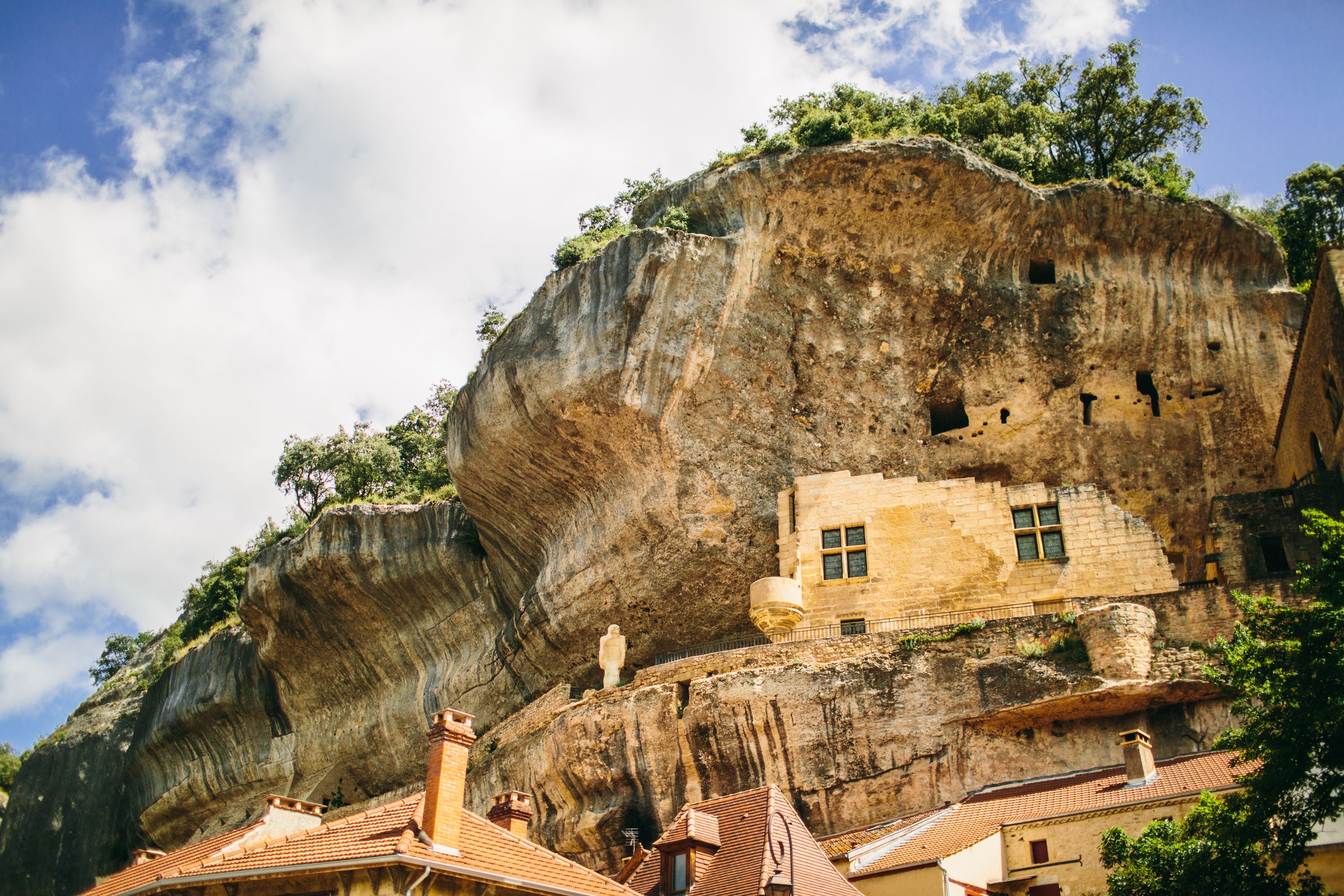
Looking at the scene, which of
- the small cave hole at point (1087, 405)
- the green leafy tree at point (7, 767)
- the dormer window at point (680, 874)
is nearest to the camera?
the dormer window at point (680, 874)

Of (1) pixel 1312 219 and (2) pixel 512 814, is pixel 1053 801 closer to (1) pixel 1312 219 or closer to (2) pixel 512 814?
(2) pixel 512 814

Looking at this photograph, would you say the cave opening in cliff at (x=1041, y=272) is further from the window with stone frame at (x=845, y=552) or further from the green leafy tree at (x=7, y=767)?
the green leafy tree at (x=7, y=767)

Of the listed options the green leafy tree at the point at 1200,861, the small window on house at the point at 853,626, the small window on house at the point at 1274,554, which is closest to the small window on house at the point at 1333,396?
the small window on house at the point at 1274,554

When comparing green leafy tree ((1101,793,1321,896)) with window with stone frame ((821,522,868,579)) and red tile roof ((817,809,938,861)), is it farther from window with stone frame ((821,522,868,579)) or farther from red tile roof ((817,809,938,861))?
window with stone frame ((821,522,868,579))

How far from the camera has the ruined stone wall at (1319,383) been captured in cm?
2689

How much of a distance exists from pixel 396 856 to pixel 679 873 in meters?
→ 5.28

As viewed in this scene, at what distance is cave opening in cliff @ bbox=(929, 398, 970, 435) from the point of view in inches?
1464

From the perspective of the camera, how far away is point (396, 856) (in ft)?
51.1

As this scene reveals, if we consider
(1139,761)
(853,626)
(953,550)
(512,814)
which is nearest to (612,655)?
(853,626)

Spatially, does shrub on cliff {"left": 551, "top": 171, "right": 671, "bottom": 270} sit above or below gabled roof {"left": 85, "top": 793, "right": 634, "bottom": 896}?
above

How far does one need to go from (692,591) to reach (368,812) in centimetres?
1624

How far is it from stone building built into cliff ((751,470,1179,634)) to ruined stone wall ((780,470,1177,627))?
0.02 meters

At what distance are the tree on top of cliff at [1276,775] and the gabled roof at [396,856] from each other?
25.0 feet

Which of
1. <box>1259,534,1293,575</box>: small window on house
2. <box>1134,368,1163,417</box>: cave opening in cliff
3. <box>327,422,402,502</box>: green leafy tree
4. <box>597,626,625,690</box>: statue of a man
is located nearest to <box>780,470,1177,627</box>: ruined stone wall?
<box>1259,534,1293,575</box>: small window on house
